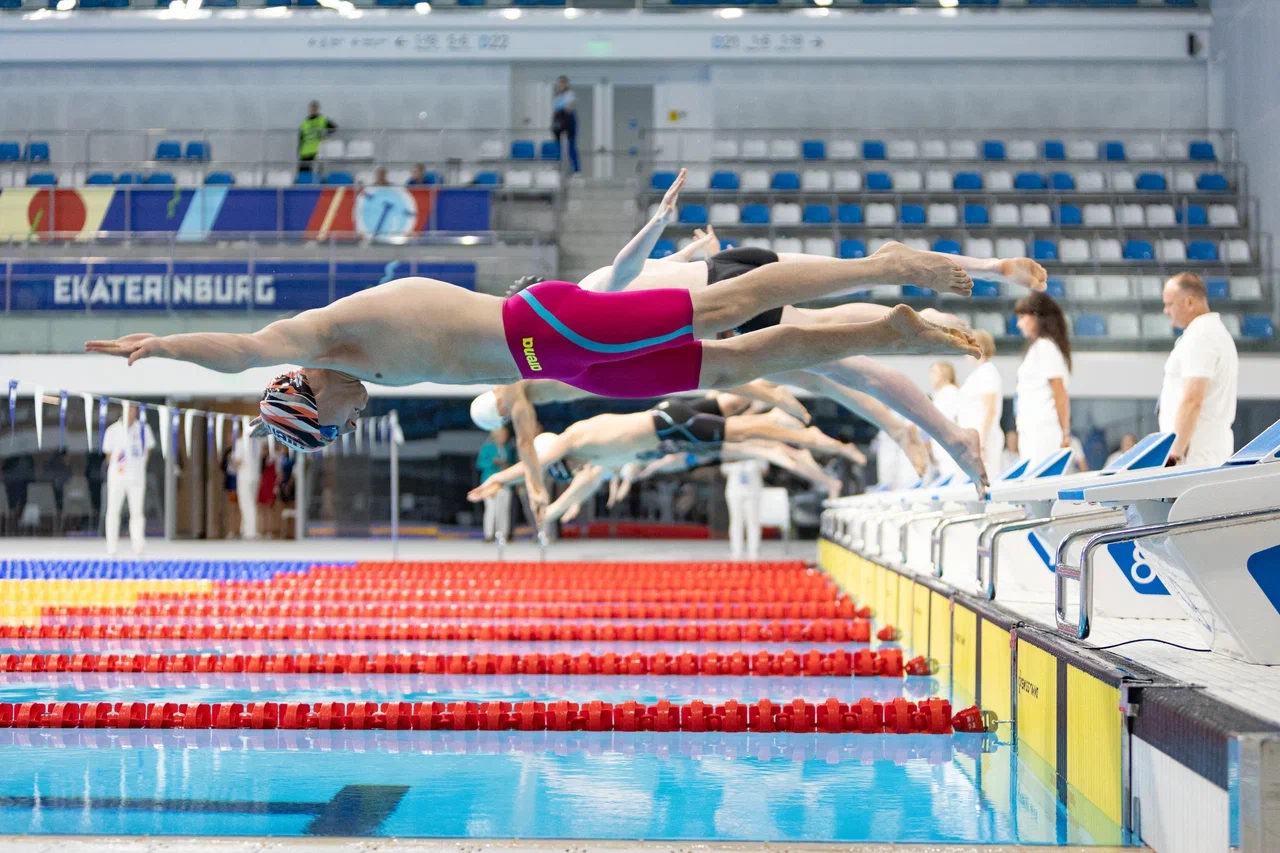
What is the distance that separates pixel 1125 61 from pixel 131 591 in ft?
61.0

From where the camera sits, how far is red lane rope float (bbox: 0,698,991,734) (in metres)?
5.25

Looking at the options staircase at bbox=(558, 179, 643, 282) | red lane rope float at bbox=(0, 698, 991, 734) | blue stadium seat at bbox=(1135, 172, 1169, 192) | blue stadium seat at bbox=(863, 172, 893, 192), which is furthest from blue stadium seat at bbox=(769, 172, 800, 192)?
red lane rope float at bbox=(0, 698, 991, 734)

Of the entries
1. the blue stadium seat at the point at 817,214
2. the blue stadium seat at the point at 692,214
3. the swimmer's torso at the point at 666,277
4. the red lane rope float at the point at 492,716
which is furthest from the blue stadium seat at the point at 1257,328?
the swimmer's torso at the point at 666,277

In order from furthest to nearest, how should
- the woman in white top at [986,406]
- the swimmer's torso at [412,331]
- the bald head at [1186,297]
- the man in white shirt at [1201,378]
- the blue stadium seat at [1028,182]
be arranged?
1. the blue stadium seat at [1028,182]
2. the woman in white top at [986,406]
3. the bald head at [1186,297]
4. the man in white shirt at [1201,378]
5. the swimmer's torso at [412,331]

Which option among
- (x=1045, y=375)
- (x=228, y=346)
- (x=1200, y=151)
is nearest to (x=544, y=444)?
(x=1045, y=375)

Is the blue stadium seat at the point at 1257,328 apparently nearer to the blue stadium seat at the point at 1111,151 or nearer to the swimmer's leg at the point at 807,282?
the blue stadium seat at the point at 1111,151

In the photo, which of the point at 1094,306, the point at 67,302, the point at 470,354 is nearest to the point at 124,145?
the point at 67,302

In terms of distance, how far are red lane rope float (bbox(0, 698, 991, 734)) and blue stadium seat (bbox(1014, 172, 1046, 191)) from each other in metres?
16.0

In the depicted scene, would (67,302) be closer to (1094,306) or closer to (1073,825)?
(1094,306)

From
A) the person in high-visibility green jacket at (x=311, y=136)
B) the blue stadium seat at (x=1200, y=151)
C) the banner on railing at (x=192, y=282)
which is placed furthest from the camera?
the blue stadium seat at (x=1200, y=151)

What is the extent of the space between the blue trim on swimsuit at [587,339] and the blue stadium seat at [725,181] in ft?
53.4

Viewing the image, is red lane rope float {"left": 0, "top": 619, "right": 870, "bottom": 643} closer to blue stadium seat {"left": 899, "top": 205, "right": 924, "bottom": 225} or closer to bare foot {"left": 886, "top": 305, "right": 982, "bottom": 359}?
bare foot {"left": 886, "top": 305, "right": 982, "bottom": 359}

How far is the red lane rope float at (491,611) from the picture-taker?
951 cm

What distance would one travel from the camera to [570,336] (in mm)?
3885
